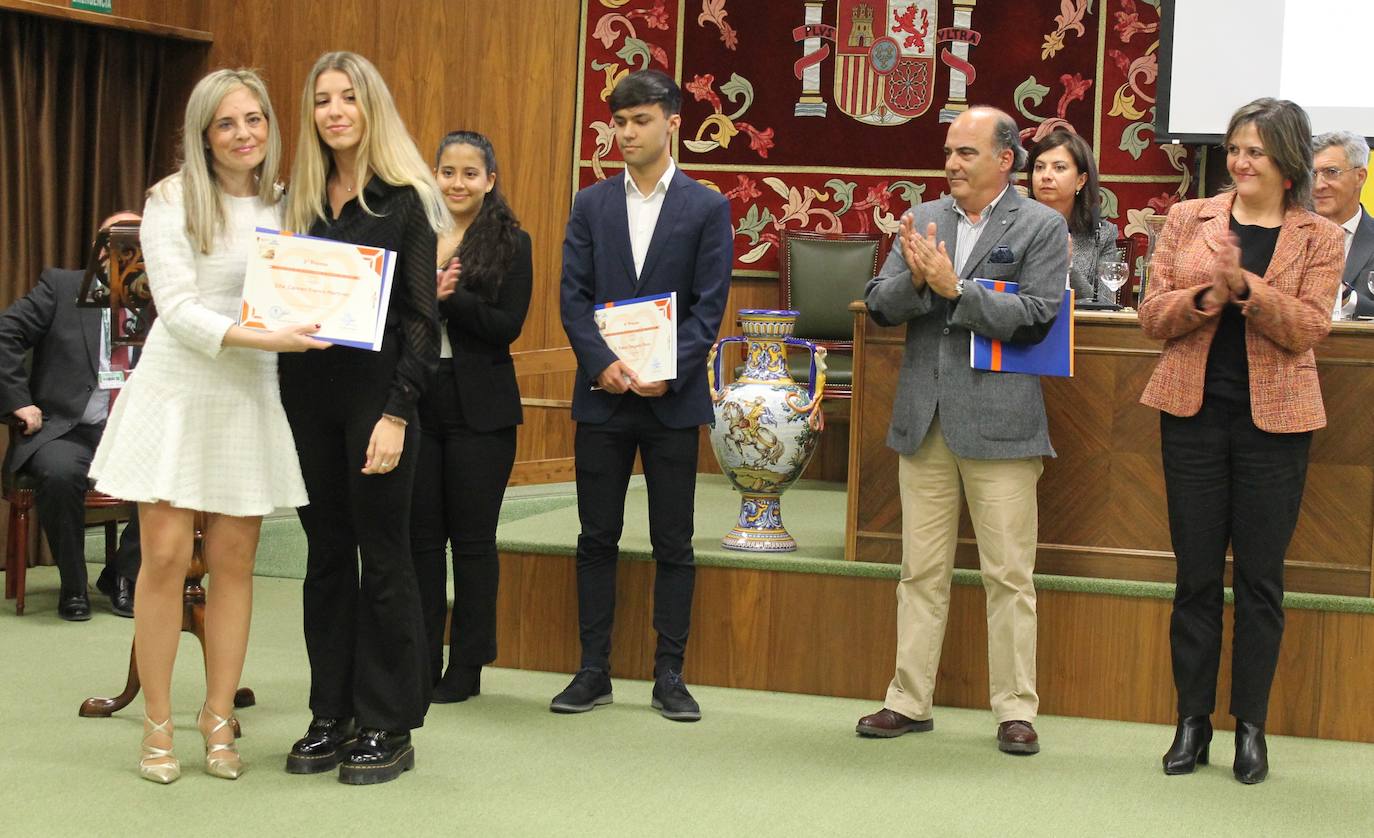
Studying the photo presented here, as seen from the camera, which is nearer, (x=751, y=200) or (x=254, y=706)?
(x=254, y=706)

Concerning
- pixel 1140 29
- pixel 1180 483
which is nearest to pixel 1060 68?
pixel 1140 29

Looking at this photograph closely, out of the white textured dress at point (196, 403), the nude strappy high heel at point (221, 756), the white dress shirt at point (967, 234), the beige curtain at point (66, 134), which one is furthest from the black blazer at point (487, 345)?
the beige curtain at point (66, 134)

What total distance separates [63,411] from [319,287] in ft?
8.63

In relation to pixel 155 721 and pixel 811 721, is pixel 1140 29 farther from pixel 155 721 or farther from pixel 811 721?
pixel 155 721

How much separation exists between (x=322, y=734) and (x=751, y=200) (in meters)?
3.96

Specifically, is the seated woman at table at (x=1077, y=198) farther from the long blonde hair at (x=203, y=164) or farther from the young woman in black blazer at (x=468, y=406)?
the long blonde hair at (x=203, y=164)

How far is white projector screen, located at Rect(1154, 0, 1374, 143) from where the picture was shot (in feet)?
19.1

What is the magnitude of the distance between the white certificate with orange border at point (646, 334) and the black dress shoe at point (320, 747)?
114 centimetres

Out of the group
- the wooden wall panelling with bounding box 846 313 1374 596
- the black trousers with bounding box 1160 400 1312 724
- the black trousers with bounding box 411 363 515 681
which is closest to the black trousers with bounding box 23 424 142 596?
the black trousers with bounding box 411 363 515 681

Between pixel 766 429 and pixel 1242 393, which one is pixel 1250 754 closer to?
pixel 1242 393

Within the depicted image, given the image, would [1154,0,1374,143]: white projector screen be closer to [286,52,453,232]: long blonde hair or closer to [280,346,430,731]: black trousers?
[286,52,453,232]: long blonde hair

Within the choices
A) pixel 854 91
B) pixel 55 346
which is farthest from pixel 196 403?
pixel 854 91

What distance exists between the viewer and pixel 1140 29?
6.30 meters

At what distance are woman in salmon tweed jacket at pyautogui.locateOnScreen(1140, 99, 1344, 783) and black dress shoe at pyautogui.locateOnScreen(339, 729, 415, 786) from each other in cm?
177
